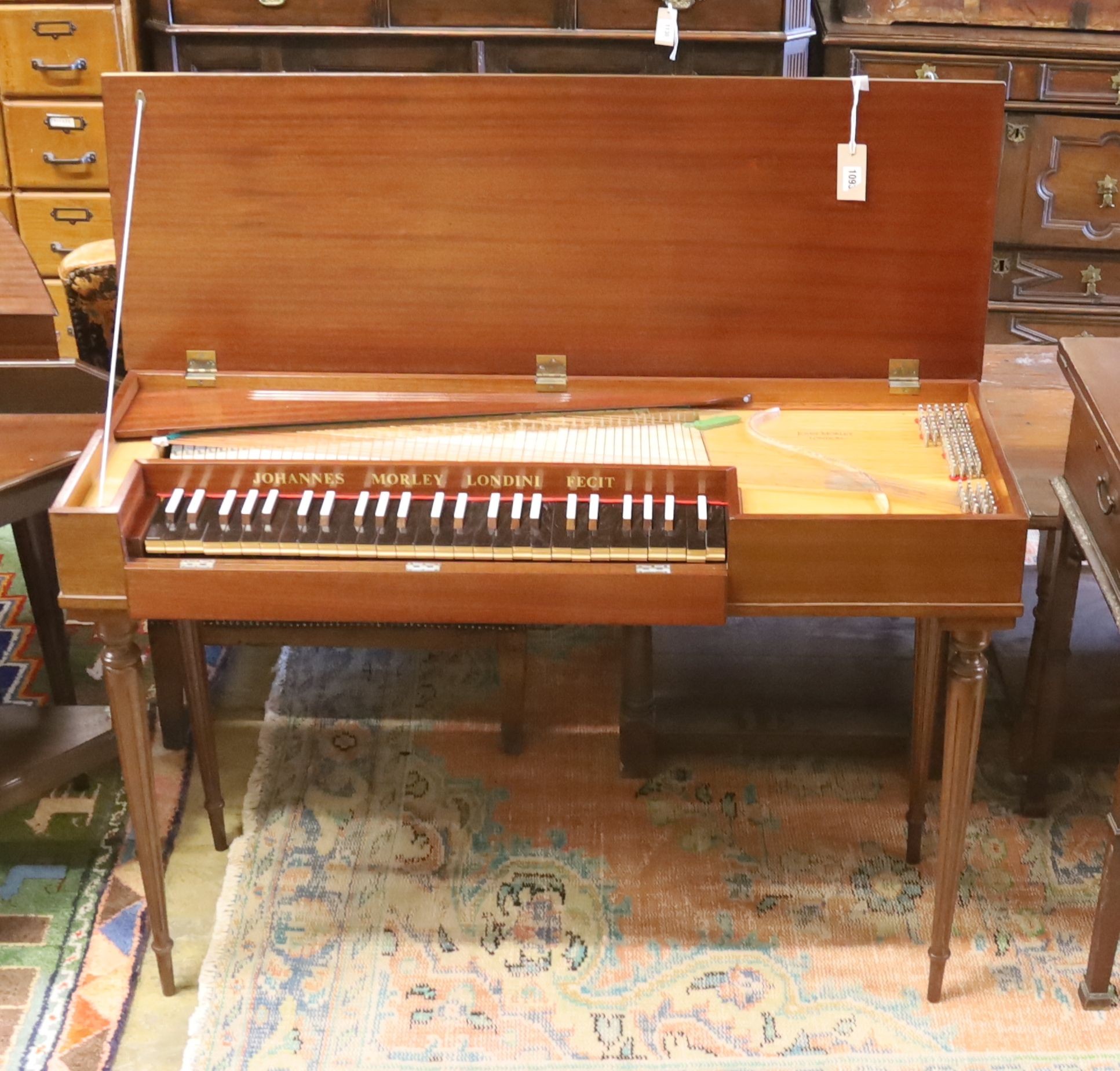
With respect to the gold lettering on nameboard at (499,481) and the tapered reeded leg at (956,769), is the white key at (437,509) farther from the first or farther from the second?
the tapered reeded leg at (956,769)

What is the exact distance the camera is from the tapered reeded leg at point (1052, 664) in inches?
83.8

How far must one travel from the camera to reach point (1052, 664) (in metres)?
2.24

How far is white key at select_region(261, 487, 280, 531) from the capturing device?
5.63ft

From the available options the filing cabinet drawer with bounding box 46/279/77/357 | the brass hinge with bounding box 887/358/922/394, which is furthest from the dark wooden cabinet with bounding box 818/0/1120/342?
the filing cabinet drawer with bounding box 46/279/77/357

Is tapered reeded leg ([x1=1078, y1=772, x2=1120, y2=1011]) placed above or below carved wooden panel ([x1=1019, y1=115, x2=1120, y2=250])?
below

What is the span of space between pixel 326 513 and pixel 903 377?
0.89 metres

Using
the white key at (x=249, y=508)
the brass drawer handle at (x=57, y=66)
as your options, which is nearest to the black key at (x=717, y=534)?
the white key at (x=249, y=508)

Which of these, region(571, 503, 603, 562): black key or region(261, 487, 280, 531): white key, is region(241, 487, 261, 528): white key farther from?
region(571, 503, 603, 562): black key

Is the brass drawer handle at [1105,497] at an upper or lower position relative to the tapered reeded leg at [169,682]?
upper

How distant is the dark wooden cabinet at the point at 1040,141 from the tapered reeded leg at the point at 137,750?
9.70 feet

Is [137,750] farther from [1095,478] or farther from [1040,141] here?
[1040,141]

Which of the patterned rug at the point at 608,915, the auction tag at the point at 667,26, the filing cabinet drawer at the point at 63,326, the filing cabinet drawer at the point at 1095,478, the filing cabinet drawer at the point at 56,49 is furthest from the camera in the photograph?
the filing cabinet drawer at the point at 63,326

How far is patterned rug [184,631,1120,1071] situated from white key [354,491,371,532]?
0.78 metres

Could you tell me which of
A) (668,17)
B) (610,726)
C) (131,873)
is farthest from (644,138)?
(668,17)
